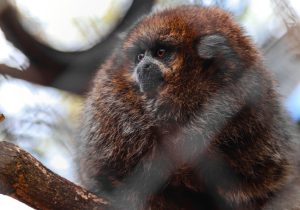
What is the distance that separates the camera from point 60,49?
2.95m

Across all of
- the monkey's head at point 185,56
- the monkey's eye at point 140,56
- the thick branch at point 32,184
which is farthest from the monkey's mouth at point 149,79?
the thick branch at point 32,184

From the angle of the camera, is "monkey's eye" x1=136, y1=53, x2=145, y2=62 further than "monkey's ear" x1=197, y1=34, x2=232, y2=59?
Yes

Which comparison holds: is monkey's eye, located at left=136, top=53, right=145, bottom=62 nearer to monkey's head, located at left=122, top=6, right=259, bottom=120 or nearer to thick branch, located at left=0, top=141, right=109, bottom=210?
monkey's head, located at left=122, top=6, right=259, bottom=120

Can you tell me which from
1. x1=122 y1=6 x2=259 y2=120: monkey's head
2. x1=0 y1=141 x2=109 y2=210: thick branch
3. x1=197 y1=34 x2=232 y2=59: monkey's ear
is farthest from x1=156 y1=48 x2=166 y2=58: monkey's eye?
x1=0 y1=141 x2=109 y2=210: thick branch

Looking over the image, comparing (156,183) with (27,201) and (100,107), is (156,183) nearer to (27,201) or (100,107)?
(100,107)

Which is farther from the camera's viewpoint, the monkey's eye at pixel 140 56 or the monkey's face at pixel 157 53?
the monkey's eye at pixel 140 56

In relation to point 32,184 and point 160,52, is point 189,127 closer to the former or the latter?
point 160,52

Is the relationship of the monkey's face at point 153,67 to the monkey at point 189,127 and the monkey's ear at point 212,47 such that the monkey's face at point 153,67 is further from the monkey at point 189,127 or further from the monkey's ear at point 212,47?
the monkey's ear at point 212,47

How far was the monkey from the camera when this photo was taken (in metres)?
2.31

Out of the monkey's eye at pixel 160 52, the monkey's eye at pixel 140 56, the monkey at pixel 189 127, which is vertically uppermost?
the monkey's eye at pixel 140 56

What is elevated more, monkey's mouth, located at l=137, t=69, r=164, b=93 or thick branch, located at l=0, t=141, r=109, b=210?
monkey's mouth, located at l=137, t=69, r=164, b=93

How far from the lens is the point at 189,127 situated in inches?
93.5

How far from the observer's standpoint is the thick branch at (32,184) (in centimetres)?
181

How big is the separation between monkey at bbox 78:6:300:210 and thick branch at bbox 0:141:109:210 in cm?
30
